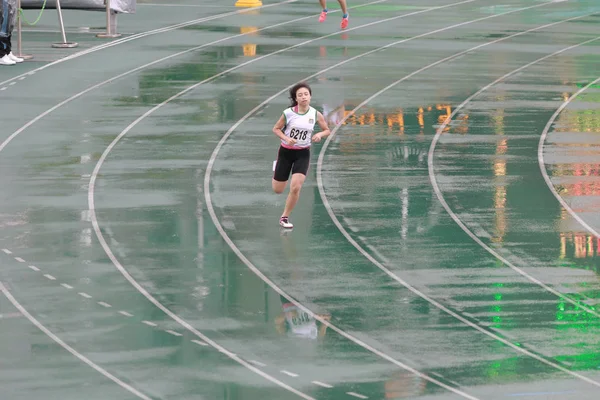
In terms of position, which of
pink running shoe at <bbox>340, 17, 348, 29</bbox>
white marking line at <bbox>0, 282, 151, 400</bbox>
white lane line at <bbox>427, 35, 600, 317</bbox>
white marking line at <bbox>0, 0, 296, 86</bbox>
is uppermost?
pink running shoe at <bbox>340, 17, 348, 29</bbox>

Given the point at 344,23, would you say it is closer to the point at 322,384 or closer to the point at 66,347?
the point at 66,347

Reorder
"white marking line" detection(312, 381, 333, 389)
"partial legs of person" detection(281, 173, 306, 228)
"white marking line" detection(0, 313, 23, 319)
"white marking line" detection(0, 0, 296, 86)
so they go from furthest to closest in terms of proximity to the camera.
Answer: "white marking line" detection(0, 0, 296, 86) < "partial legs of person" detection(281, 173, 306, 228) < "white marking line" detection(0, 313, 23, 319) < "white marking line" detection(312, 381, 333, 389)

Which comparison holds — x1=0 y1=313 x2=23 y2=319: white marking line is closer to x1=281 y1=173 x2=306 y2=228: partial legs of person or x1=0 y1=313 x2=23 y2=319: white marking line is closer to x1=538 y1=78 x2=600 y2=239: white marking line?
x1=281 y1=173 x2=306 y2=228: partial legs of person

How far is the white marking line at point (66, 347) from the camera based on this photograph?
11.5 m

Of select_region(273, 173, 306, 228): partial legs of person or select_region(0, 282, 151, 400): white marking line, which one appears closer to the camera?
select_region(0, 282, 151, 400): white marking line

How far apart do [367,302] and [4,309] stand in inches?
143

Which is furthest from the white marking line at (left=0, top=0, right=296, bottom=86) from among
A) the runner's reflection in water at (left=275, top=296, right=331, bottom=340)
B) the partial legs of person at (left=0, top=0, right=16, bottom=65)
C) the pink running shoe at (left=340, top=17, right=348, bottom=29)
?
the runner's reflection in water at (left=275, top=296, right=331, bottom=340)

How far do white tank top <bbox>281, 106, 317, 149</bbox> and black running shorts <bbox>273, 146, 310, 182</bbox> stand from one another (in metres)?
0.23

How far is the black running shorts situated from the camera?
17.2 m

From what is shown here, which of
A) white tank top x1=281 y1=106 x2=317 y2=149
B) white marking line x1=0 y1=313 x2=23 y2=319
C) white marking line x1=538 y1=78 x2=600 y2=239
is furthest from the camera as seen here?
white marking line x1=538 y1=78 x2=600 y2=239

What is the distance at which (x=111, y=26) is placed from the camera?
35656mm

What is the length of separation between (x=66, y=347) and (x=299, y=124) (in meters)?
5.16

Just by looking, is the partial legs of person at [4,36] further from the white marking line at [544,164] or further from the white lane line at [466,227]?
the white marking line at [544,164]

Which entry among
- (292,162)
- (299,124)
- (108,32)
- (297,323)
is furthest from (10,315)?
(108,32)
